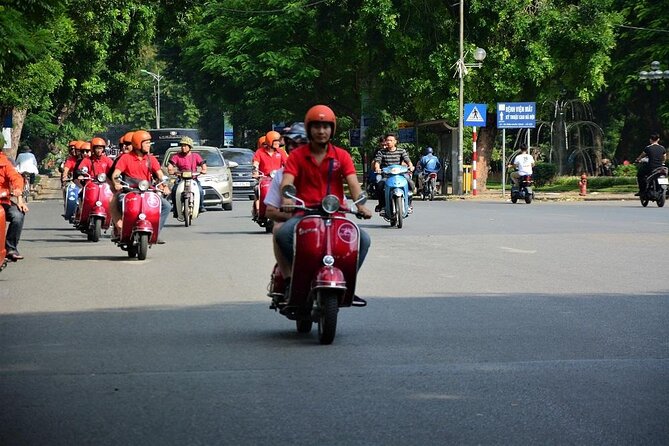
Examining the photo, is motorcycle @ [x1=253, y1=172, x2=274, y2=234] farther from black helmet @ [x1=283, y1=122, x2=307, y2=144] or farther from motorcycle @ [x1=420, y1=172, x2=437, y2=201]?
motorcycle @ [x1=420, y1=172, x2=437, y2=201]

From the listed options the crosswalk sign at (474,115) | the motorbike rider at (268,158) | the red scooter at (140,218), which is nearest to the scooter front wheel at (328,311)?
the red scooter at (140,218)

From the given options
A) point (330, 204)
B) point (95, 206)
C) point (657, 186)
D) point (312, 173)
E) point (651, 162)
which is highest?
point (312, 173)

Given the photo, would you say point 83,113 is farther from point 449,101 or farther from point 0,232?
point 0,232

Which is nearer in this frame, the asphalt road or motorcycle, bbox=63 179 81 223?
the asphalt road

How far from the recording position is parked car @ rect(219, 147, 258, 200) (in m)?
43.8

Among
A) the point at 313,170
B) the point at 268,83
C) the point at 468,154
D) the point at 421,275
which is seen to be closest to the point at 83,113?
the point at 268,83

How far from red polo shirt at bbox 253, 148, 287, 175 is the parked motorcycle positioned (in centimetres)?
1298

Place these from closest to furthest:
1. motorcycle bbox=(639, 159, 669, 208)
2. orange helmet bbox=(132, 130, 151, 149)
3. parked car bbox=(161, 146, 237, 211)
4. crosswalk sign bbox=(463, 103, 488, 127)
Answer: orange helmet bbox=(132, 130, 151, 149) → motorcycle bbox=(639, 159, 669, 208) → parked car bbox=(161, 146, 237, 211) → crosswalk sign bbox=(463, 103, 488, 127)

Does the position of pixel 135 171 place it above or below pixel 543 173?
above

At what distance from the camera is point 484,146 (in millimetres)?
51156

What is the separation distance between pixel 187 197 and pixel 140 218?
9.38 meters

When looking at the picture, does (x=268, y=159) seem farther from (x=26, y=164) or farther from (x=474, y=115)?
(x=474, y=115)

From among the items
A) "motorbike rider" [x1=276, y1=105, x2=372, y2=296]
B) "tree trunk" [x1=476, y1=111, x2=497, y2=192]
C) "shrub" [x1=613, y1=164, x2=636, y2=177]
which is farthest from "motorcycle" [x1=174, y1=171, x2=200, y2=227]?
"shrub" [x1=613, y1=164, x2=636, y2=177]

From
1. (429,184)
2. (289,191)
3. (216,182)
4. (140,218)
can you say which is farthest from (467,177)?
(289,191)
